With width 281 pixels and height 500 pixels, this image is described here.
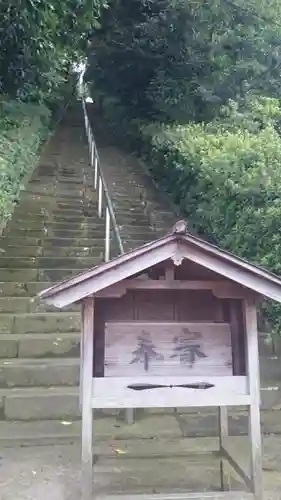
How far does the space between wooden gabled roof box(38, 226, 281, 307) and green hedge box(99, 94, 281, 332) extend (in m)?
2.18

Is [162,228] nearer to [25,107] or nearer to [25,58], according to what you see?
[25,58]

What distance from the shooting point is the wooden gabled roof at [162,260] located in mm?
3193

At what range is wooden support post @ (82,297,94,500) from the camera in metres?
3.28

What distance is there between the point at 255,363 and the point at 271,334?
2424 millimetres

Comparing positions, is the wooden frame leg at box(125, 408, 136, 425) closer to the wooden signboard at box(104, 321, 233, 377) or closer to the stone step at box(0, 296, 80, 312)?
the wooden signboard at box(104, 321, 233, 377)

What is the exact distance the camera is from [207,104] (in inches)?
446

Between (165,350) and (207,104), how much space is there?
8.91 m

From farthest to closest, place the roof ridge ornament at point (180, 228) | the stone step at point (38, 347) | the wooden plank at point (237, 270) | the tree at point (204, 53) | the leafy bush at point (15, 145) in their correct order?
1. the tree at point (204, 53)
2. the leafy bush at point (15, 145)
3. the stone step at point (38, 347)
4. the wooden plank at point (237, 270)
5. the roof ridge ornament at point (180, 228)

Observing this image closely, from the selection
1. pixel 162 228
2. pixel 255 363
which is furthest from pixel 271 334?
pixel 162 228

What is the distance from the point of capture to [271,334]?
5.72 m

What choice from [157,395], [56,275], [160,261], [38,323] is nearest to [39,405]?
[38,323]

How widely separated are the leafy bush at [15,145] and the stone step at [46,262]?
691mm

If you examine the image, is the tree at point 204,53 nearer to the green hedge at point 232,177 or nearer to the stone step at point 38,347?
the green hedge at point 232,177

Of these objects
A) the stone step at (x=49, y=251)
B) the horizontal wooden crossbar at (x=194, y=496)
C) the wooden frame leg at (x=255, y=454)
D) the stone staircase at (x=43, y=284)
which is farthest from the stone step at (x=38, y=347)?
the wooden frame leg at (x=255, y=454)
